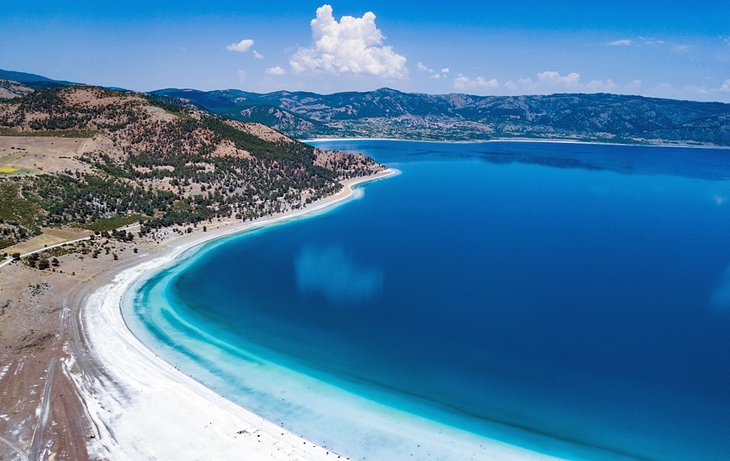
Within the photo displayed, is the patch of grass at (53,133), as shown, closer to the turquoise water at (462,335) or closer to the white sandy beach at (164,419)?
the turquoise water at (462,335)

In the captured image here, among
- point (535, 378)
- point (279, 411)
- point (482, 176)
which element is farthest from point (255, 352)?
point (482, 176)

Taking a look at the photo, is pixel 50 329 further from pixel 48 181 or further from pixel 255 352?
pixel 48 181

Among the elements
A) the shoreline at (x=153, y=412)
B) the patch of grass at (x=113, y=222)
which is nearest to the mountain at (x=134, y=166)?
the patch of grass at (x=113, y=222)

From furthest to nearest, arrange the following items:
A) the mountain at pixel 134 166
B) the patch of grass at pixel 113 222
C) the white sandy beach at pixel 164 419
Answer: the mountain at pixel 134 166, the patch of grass at pixel 113 222, the white sandy beach at pixel 164 419

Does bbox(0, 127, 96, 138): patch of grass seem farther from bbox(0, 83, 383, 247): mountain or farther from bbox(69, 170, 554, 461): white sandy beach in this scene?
bbox(69, 170, 554, 461): white sandy beach

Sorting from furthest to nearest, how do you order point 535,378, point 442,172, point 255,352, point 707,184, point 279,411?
point 442,172, point 707,184, point 255,352, point 535,378, point 279,411

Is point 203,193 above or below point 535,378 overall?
above
